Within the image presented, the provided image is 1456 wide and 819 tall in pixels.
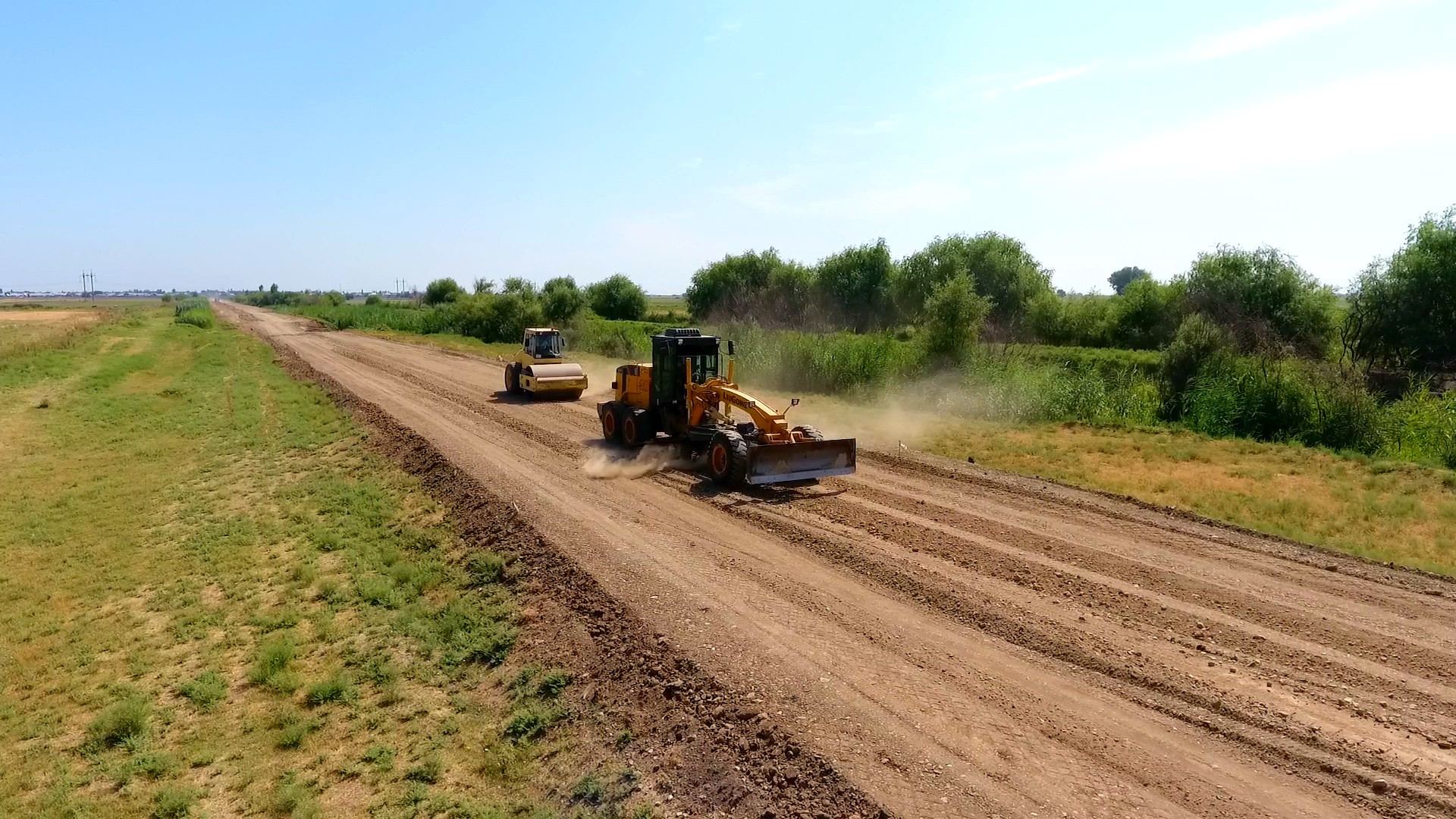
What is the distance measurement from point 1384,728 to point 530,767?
6679 millimetres

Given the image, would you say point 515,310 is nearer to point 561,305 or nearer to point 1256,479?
point 561,305

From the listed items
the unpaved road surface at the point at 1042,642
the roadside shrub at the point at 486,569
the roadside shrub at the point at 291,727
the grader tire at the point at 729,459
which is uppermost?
the grader tire at the point at 729,459

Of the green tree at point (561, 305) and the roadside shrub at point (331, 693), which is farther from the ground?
the green tree at point (561, 305)

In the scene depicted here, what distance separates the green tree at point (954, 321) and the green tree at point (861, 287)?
993 inches

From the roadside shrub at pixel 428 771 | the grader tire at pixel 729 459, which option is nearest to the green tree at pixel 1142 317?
the grader tire at pixel 729 459

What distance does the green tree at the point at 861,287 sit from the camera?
170 feet

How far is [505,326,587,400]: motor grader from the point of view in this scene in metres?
25.0

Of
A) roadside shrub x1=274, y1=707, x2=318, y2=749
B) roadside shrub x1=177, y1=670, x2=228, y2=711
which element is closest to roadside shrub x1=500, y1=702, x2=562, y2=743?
roadside shrub x1=274, y1=707, x2=318, y2=749

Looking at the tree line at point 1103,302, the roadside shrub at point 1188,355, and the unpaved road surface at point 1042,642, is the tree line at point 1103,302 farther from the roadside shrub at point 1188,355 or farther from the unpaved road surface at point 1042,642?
the unpaved road surface at point 1042,642

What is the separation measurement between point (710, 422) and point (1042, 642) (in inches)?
322

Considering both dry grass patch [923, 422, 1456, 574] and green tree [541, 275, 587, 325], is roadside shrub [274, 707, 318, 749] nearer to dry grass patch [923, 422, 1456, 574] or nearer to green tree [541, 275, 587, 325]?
dry grass patch [923, 422, 1456, 574]

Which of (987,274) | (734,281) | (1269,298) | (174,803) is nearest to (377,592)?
(174,803)

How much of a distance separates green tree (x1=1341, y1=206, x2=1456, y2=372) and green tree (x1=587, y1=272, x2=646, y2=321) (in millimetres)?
49443

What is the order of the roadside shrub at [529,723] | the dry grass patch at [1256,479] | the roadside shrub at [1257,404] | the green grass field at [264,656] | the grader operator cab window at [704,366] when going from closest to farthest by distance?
the green grass field at [264,656]
the roadside shrub at [529,723]
the dry grass patch at [1256,479]
the grader operator cab window at [704,366]
the roadside shrub at [1257,404]
